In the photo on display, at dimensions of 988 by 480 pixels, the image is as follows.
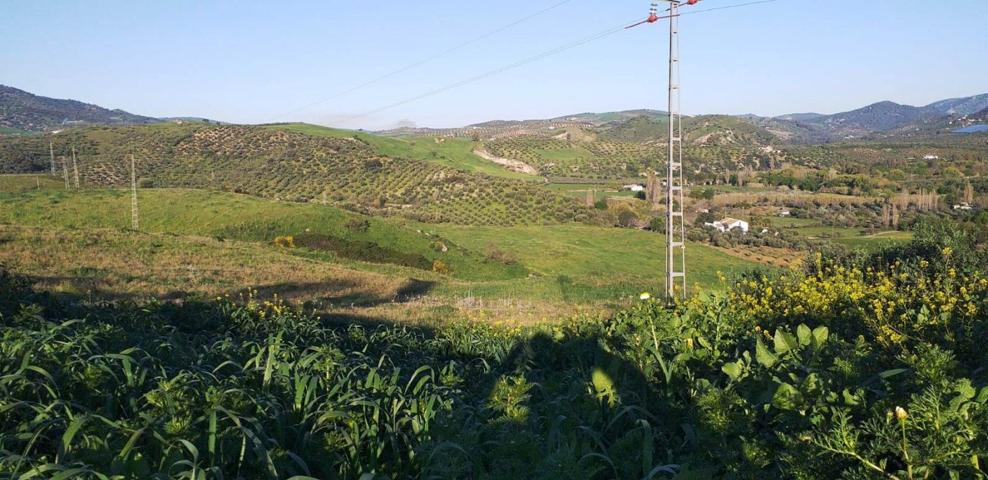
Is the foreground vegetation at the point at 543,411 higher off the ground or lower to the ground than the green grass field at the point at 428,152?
lower

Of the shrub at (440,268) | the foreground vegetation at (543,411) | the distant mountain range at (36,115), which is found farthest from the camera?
the distant mountain range at (36,115)

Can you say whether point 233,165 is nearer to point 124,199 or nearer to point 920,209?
point 124,199

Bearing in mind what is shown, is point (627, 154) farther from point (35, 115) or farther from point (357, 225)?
point (35, 115)

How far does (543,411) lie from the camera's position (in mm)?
3496

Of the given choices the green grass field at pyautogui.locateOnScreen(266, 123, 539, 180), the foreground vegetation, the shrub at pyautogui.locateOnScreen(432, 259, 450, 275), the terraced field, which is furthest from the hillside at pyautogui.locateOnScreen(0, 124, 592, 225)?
the foreground vegetation

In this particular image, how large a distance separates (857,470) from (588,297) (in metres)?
18.7

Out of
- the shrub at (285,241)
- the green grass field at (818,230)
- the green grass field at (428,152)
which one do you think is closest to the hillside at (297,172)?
the green grass field at (428,152)

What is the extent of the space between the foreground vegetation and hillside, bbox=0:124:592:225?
4718 cm

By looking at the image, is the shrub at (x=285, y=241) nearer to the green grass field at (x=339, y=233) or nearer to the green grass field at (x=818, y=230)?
the green grass field at (x=339, y=233)

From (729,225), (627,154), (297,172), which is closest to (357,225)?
(729,225)

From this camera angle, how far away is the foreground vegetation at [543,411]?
228cm

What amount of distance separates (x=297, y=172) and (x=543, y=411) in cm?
6816

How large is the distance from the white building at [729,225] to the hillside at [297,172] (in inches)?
386

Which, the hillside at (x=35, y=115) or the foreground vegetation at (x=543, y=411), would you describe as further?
the hillside at (x=35, y=115)
